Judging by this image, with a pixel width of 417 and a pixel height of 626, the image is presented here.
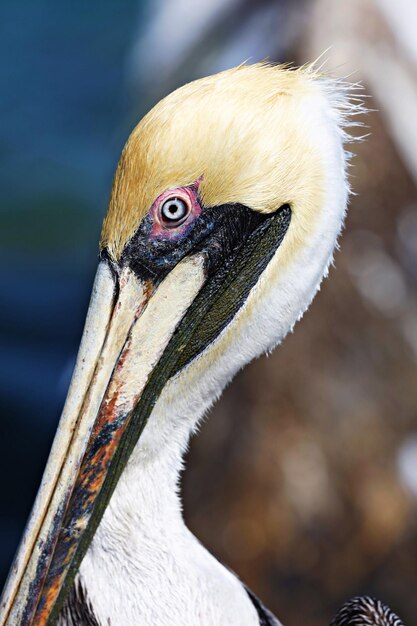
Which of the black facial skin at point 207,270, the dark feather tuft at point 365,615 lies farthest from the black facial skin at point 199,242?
the dark feather tuft at point 365,615

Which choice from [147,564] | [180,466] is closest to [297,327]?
[180,466]

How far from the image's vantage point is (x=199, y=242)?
3.97 ft

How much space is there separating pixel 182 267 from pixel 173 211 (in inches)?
3.3

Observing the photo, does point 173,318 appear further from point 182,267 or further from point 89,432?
point 89,432

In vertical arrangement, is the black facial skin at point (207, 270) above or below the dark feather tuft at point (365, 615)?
above

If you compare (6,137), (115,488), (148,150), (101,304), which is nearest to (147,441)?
(115,488)

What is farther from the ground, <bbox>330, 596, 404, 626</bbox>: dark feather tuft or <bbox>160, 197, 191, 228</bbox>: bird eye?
<bbox>160, 197, 191, 228</bbox>: bird eye

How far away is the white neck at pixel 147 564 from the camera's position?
1.22 meters

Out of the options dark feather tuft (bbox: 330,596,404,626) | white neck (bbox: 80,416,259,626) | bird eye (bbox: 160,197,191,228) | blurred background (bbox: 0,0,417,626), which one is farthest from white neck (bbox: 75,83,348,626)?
blurred background (bbox: 0,0,417,626)

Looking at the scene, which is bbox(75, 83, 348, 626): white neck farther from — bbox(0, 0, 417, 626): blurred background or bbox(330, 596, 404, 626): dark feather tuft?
bbox(0, 0, 417, 626): blurred background

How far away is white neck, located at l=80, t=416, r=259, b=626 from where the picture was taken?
1222 mm

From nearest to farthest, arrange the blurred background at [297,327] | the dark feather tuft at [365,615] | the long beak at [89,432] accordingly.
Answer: the long beak at [89,432], the dark feather tuft at [365,615], the blurred background at [297,327]

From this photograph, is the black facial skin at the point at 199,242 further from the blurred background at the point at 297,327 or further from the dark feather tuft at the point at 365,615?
the blurred background at the point at 297,327

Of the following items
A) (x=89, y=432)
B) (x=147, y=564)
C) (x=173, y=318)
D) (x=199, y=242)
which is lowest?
(x=147, y=564)
